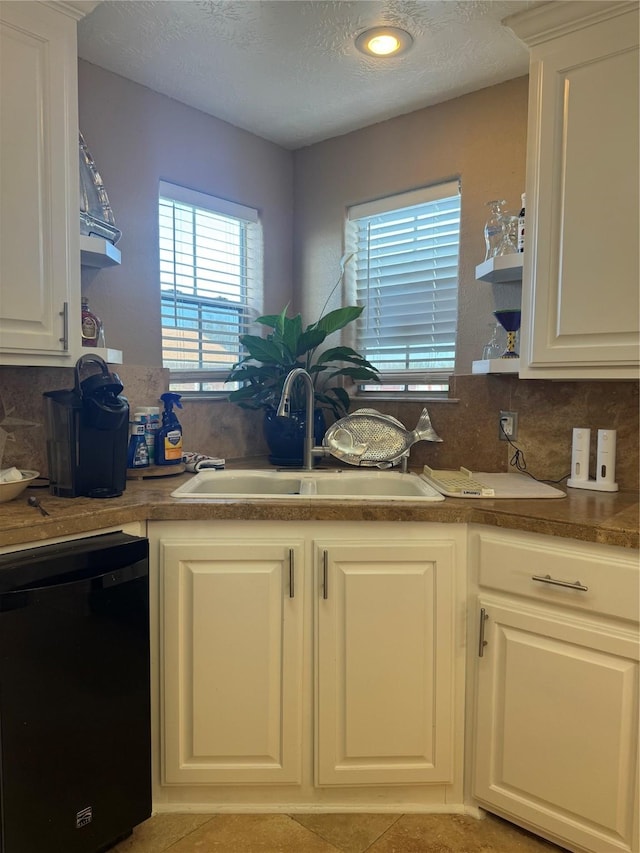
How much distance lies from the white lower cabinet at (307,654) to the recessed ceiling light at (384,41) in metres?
1.50

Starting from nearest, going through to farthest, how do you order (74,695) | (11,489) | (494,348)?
(74,695)
(11,489)
(494,348)

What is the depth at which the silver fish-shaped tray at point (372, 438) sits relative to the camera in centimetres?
210

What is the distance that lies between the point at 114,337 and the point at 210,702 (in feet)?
4.27

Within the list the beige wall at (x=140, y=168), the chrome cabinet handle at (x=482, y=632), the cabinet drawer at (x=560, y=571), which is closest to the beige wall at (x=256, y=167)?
the beige wall at (x=140, y=168)

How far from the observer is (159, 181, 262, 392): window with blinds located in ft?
7.61

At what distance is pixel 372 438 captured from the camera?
2.14 metres

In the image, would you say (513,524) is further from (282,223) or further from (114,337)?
(282,223)

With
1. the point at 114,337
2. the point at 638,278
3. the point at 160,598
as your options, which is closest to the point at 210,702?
the point at 160,598

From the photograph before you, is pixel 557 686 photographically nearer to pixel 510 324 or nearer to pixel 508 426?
pixel 508 426

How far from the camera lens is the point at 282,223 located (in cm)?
273

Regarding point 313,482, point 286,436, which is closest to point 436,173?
point 286,436

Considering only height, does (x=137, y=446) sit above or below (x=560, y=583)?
above

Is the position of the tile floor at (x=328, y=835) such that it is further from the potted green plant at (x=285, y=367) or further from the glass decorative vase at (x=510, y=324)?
the glass decorative vase at (x=510, y=324)

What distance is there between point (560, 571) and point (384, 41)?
1.68m
